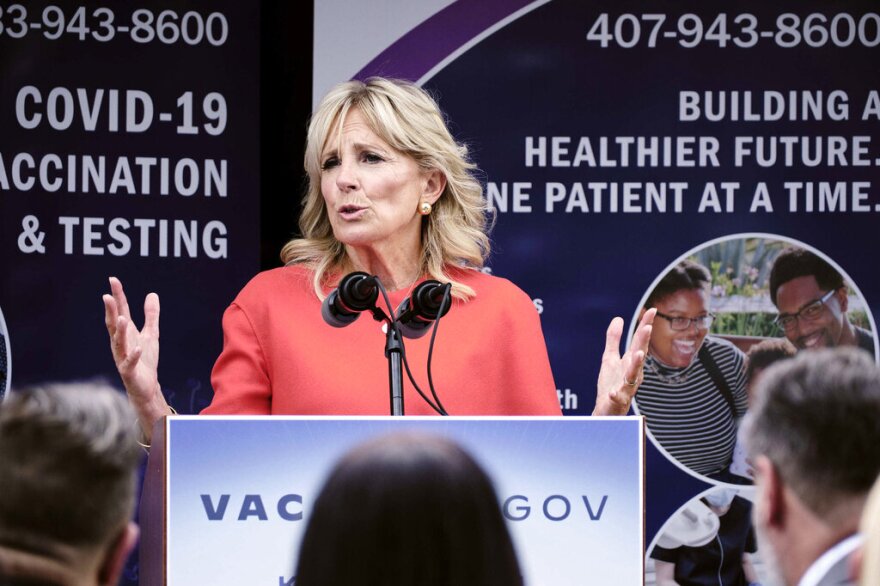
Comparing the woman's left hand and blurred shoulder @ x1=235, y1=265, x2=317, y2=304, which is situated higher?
blurred shoulder @ x1=235, y1=265, x2=317, y2=304

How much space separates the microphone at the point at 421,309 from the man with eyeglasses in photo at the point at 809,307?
2.16 metres

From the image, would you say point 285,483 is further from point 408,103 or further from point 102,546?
point 408,103

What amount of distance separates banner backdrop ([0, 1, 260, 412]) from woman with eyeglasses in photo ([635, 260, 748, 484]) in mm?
1386

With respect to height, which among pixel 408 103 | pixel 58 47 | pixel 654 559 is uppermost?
pixel 58 47

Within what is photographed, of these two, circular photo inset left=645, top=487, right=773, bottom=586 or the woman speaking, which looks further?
circular photo inset left=645, top=487, right=773, bottom=586

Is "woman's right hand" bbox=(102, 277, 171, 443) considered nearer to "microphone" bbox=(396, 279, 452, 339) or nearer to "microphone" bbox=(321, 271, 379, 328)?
"microphone" bbox=(321, 271, 379, 328)

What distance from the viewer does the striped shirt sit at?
450 cm

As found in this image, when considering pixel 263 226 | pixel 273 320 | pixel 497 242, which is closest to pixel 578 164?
pixel 497 242

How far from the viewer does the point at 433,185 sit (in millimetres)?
3408

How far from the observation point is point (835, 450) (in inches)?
61.1

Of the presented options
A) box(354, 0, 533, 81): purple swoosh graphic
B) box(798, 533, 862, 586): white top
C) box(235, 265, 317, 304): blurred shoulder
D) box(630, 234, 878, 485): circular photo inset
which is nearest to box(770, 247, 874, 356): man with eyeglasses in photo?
box(630, 234, 878, 485): circular photo inset

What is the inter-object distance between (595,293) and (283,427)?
2.35 metres

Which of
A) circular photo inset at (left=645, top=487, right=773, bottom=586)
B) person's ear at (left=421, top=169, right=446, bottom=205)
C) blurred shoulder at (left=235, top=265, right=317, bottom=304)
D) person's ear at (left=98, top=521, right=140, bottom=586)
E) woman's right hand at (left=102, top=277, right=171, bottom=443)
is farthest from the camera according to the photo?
circular photo inset at (left=645, top=487, right=773, bottom=586)

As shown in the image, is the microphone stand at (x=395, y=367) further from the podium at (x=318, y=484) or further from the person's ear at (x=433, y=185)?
the person's ear at (x=433, y=185)
